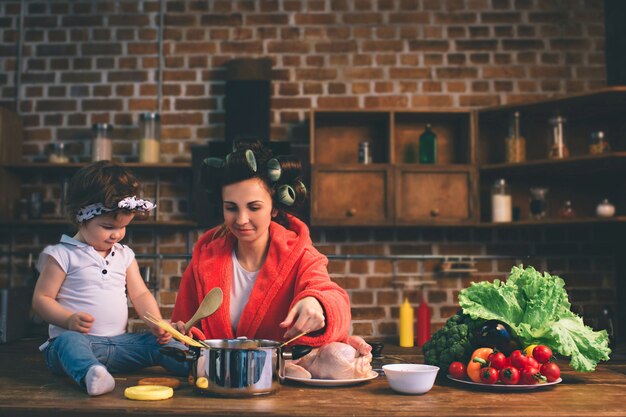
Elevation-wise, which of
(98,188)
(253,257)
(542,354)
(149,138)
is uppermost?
(149,138)

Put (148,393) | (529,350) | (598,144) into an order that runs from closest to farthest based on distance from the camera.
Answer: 1. (148,393)
2. (529,350)
3. (598,144)

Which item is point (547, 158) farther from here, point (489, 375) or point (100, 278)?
point (100, 278)

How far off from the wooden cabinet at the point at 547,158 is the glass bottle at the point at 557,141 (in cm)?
7

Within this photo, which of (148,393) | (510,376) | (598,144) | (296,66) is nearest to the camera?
(148,393)

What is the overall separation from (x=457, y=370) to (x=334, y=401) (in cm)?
37

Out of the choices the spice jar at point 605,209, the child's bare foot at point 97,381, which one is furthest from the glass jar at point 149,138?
the spice jar at point 605,209

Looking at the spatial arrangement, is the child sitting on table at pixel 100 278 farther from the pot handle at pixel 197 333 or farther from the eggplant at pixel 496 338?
the eggplant at pixel 496 338

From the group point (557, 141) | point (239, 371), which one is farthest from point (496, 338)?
point (557, 141)

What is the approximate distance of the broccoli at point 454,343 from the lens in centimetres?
156

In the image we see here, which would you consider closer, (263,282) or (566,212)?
(263,282)

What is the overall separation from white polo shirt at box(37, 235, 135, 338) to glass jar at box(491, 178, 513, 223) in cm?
221

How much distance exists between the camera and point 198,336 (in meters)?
1.65

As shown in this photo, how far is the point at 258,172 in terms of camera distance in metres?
1.90

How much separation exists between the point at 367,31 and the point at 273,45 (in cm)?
58
